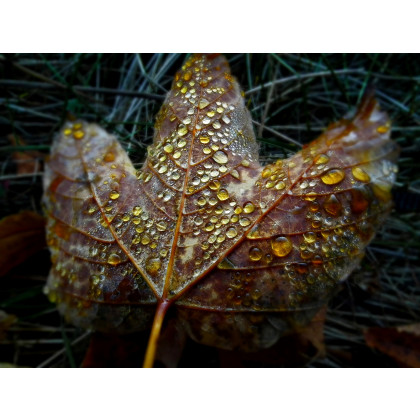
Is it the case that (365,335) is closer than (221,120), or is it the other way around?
(221,120)

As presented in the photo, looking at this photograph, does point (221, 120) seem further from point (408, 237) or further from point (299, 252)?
point (408, 237)

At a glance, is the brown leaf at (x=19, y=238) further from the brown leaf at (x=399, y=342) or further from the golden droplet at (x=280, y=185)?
the brown leaf at (x=399, y=342)

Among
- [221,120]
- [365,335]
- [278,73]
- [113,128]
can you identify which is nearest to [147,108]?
[113,128]

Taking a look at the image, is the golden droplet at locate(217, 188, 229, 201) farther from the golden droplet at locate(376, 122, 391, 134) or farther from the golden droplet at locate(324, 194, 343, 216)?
the golden droplet at locate(376, 122, 391, 134)

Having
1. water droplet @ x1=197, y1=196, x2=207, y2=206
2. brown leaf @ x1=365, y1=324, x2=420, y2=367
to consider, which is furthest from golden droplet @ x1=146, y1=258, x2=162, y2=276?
brown leaf @ x1=365, y1=324, x2=420, y2=367

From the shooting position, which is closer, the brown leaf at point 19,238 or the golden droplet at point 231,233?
the golden droplet at point 231,233

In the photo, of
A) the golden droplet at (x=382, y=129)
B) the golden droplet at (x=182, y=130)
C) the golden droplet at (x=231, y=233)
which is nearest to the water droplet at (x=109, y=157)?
the golden droplet at (x=182, y=130)
